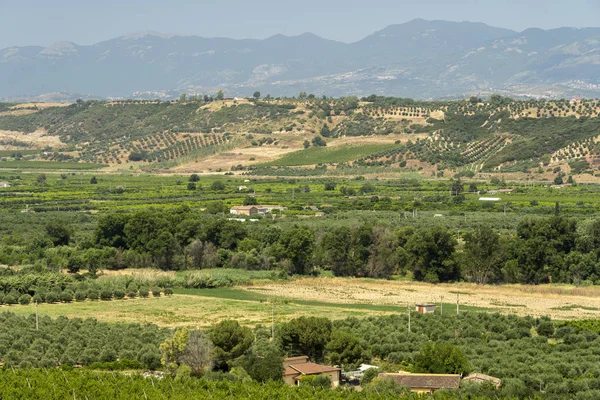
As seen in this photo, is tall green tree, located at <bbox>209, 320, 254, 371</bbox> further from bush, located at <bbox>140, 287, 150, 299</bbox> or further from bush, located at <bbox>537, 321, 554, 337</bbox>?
bush, located at <bbox>140, 287, 150, 299</bbox>

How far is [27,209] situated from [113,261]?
3288 cm

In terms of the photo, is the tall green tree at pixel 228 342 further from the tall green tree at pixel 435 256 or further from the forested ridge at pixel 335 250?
the tall green tree at pixel 435 256

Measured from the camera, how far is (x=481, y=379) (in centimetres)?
3394

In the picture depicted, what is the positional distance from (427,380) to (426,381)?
0.26ft

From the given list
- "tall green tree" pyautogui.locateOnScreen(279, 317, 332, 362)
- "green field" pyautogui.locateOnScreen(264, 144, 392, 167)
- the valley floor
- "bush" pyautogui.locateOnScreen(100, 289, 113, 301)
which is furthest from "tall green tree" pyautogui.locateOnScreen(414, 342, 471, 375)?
"green field" pyautogui.locateOnScreen(264, 144, 392, 167)

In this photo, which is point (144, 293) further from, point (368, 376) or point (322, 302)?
point (368, 376)

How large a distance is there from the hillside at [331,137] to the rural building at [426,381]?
10298 cm

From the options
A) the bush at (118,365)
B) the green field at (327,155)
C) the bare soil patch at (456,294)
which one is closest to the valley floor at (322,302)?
the bare soil patch at (456,294)

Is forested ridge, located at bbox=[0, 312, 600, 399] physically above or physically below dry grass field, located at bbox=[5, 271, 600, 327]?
above

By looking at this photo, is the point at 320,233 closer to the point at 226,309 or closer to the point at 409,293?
the point at 409,293

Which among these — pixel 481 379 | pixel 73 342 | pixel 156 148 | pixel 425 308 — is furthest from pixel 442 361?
pixel 156 148

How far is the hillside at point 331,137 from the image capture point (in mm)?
144125

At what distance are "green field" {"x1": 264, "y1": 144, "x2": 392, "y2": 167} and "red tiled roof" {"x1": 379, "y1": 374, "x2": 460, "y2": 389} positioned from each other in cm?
11699

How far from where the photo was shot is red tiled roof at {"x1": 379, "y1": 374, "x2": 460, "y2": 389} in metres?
33.4
